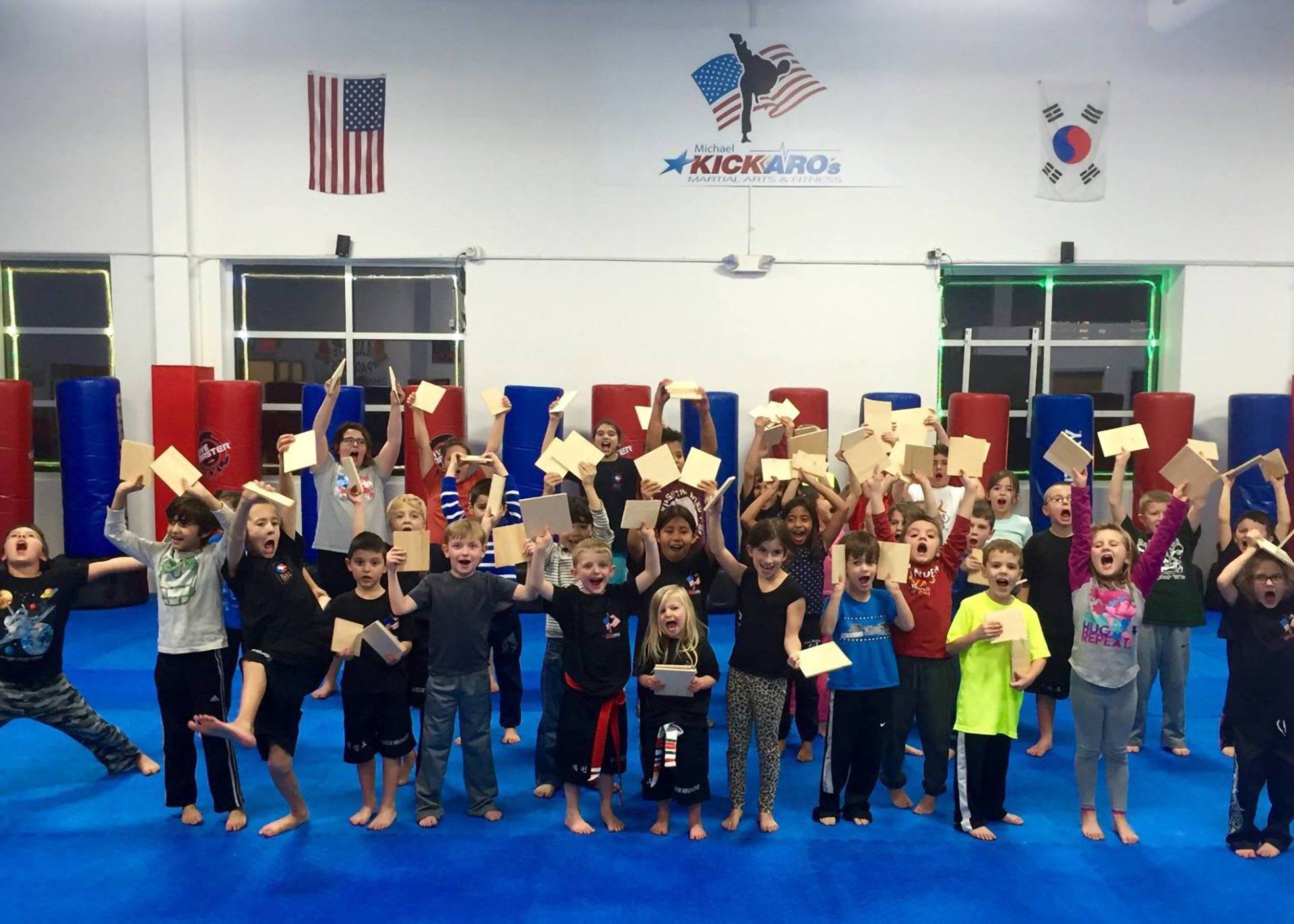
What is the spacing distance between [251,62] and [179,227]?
1447 mm

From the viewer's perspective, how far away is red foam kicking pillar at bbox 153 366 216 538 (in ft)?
25.9

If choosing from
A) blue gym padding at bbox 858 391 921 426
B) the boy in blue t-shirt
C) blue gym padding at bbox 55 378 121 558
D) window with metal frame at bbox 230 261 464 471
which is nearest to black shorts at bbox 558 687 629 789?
the boy in blue t-shirt

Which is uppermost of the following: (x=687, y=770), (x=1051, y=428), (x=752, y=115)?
(x=752, y=115)

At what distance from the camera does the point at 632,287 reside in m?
8.49

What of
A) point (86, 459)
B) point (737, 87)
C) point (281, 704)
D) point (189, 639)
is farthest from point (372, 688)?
→ point (737, 87)

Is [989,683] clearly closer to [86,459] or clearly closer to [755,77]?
[755,77]

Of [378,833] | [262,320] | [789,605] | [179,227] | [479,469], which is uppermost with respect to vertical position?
[179,227]

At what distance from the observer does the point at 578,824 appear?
417cm

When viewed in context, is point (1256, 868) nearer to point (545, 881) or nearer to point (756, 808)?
point (756, 808)

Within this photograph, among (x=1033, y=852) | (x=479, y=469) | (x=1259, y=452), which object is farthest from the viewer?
(x=1259, y=452)

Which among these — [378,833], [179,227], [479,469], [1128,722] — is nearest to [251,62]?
[179,227]

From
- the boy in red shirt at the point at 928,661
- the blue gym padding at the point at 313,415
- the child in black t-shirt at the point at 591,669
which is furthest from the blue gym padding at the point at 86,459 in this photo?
the boy in red shirt at the point at 928,661

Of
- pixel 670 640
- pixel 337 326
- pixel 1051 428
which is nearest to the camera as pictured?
pixel 670 640

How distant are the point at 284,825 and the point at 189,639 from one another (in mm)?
833
